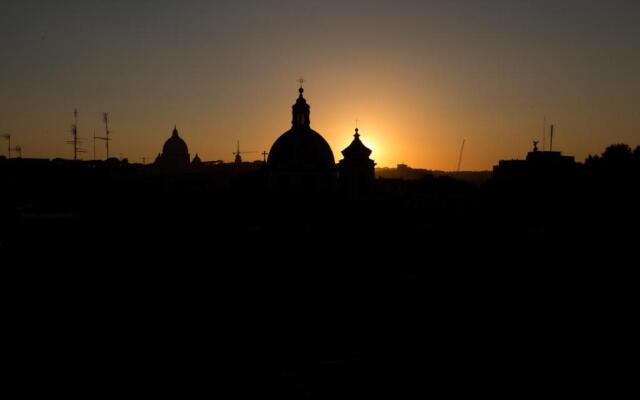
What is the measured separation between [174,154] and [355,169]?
97.3 meters

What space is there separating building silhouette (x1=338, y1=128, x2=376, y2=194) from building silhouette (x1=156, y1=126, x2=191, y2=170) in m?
93.3

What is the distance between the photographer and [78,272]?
2691 cm

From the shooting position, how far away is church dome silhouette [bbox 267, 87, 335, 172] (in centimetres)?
5000

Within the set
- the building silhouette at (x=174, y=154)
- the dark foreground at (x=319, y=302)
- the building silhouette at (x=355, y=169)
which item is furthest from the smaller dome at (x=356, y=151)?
the building silhouette at (x=174, y=154)

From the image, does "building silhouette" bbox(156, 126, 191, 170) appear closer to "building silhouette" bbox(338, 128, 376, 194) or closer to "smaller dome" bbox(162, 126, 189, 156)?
"smaller dome" bbox(162, 126, 189, 156)

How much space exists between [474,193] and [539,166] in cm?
781

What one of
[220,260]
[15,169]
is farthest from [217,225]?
[15,169]

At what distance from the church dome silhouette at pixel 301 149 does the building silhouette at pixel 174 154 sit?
93.5m

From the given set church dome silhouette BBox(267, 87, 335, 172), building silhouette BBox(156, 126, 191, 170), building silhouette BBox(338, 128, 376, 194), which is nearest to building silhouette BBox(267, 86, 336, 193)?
church dome silhouette BBox(267, 87, 335, 172)

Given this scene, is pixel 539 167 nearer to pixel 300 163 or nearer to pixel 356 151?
pixel 356 151

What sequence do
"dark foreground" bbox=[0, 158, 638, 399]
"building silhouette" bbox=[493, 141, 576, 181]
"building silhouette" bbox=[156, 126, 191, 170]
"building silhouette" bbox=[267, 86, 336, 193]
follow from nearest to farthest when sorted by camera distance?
"dark foreground" bbox=[0, 158, 638, 399] → "building silhouette" bbox=[267, 86, 336, 193] → "building silhouette" bbox=[493, 141, 576, 181] → "building silhouette" bbox=[156, 126, 191, 170]

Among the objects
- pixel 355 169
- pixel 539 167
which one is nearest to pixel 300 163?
pixel 355 169

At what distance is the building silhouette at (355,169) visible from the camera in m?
53.3

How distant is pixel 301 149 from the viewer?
50125mm
